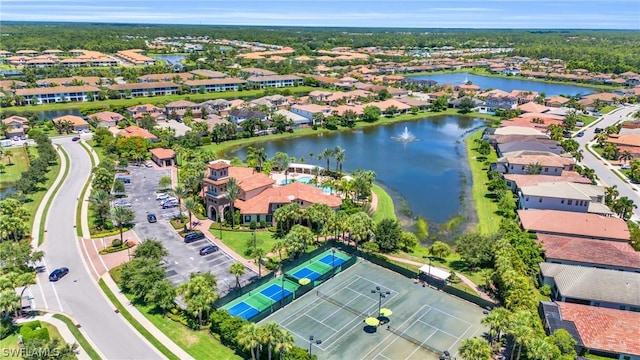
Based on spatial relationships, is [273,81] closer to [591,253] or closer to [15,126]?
[15,126]

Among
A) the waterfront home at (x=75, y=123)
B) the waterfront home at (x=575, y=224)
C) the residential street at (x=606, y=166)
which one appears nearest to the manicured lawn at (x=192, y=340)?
the waterfront home at (x=575, y=224)

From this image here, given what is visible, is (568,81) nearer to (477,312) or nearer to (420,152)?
(420,152)

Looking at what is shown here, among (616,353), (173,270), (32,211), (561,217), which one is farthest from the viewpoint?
(32,211)

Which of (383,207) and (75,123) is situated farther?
(75,123)

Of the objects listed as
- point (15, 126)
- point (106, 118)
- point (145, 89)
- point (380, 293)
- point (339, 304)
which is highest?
point (145, 89)

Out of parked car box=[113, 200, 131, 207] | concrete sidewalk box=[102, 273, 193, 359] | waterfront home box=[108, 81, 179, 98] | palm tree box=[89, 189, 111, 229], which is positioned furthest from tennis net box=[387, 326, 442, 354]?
waterfront home box=[108, 81, 179, 98]

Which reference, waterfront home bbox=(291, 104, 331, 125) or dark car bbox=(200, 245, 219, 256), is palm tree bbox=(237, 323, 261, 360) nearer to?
dark car bbox=(200, 245, 219, 256)

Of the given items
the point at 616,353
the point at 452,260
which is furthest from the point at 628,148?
the point at 616,353

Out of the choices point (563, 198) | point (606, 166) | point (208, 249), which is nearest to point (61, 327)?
point (208, 249)

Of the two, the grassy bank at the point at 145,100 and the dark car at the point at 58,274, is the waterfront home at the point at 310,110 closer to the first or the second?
the grassy bank at the point at 145,100
